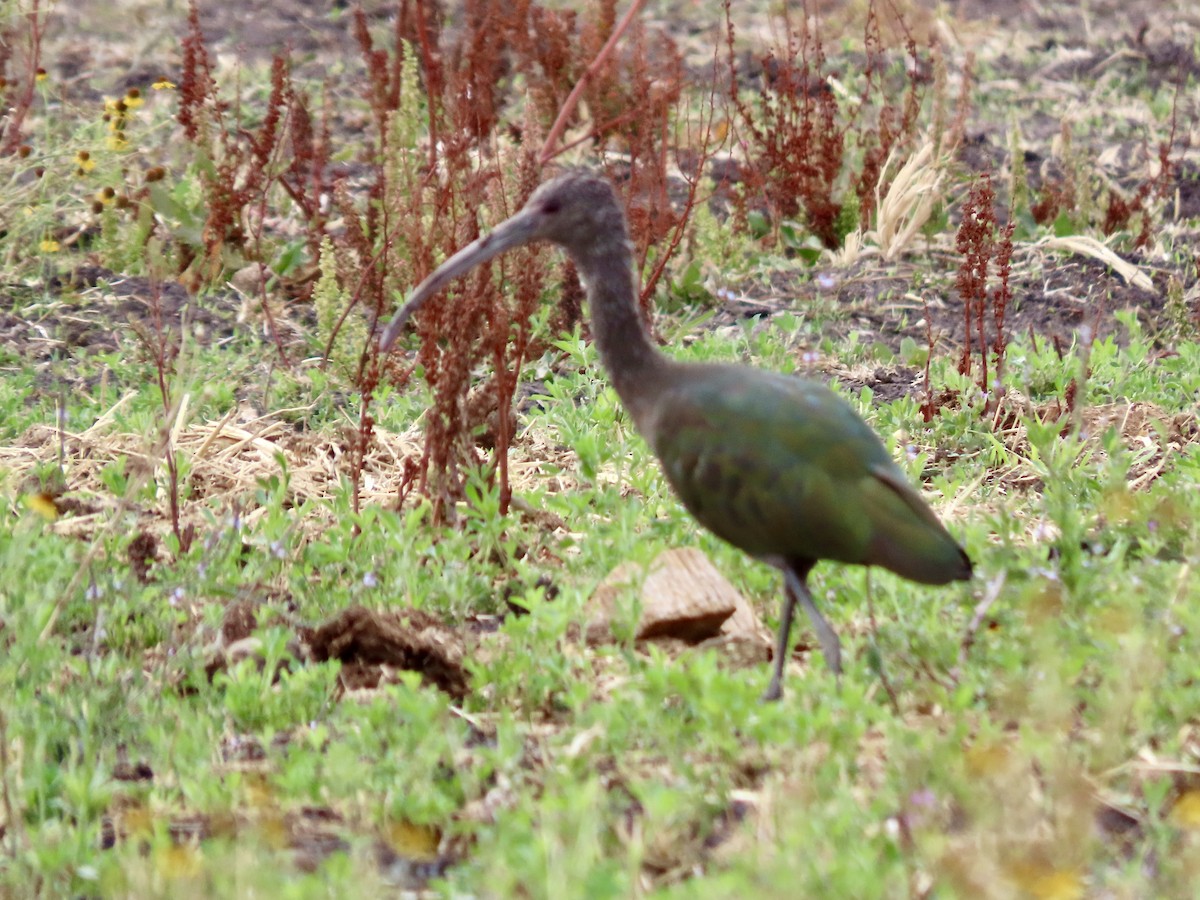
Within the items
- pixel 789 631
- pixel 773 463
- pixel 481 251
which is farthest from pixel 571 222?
pixel 789 631

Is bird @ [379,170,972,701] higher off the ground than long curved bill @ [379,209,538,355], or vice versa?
long curved bill @ [379,209,538,355]

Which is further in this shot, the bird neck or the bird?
the bird neck

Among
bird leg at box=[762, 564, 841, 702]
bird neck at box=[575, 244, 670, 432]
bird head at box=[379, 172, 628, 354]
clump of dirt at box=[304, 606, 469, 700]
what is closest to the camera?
bird leg at box=[762, 564, 841, 702]

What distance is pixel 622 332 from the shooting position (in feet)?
14.1

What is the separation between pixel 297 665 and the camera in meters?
4.03

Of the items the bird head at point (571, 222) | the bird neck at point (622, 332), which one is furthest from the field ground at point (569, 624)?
the bird head at point (571, 222)

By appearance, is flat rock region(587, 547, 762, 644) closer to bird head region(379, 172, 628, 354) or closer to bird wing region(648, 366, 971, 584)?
bird wing region(648, 366, 971, 584)

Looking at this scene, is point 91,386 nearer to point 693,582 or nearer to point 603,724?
point 693,582

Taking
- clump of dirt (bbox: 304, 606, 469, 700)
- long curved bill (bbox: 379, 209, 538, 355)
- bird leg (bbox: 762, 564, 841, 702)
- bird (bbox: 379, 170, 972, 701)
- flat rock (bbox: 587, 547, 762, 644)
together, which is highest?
long curved bill (bbox: 379, 209, 538, 355)

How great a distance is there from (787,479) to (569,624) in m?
0.78

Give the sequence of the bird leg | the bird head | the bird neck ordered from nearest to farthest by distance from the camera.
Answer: the bird leg < the bird neck < the bird head

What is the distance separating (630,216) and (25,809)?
3714 millimetres

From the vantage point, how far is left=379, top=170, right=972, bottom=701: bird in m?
3.80

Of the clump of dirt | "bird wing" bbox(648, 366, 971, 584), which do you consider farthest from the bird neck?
the clump of dirt
